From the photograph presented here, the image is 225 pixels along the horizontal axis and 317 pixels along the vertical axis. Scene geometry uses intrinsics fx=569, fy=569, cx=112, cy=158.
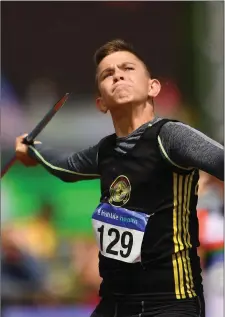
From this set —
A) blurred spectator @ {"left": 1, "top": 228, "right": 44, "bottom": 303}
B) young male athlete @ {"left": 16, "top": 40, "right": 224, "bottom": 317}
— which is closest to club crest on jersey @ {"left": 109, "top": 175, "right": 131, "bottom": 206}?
young male athlete @ {"left": 16, "top": 40, "right": 224, "bottom": 317}

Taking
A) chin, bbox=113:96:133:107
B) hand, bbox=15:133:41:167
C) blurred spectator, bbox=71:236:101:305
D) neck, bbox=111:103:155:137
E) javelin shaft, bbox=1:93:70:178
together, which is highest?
javelin shaft, bbox=1:93:70:178

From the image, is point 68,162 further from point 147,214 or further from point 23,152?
point 147,214

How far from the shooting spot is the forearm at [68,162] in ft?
7.55

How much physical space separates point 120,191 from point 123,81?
0.39m

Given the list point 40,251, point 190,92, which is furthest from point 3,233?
point 190,92

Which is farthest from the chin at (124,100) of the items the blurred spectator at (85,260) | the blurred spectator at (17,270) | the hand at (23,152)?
the blurred spectator at (17,270)

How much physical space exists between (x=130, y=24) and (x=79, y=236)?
4.54ft

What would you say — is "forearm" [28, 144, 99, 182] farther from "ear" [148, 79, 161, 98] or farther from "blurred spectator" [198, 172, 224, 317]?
"blurred spectator" [198, 172, 224, 317]

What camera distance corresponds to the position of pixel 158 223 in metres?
1.86

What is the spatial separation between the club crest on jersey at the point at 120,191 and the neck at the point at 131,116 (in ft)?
0.64

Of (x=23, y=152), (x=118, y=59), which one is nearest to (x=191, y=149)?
(x=118, y=59)

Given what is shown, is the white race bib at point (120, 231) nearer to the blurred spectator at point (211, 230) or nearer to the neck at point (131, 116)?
the neck at point (131, 116)

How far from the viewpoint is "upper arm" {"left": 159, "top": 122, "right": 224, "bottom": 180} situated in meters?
1.66

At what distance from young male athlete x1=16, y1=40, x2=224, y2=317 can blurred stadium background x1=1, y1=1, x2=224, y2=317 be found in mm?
1530
